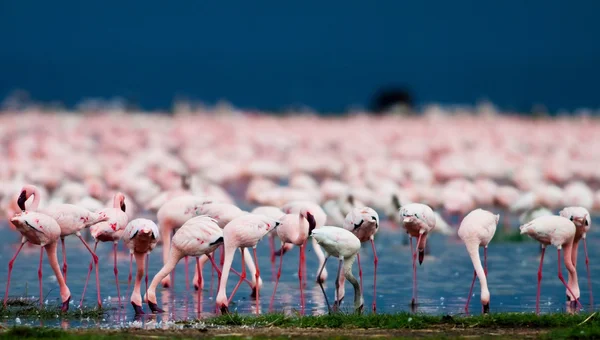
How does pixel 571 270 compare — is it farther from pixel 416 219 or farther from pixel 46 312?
pixel 46 312

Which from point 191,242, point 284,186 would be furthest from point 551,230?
point 284,186

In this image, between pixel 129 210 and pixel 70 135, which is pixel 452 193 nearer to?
pixel 129 210

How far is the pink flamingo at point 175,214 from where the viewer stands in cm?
1012

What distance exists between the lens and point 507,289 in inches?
400

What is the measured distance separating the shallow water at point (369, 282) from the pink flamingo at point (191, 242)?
0.83ft

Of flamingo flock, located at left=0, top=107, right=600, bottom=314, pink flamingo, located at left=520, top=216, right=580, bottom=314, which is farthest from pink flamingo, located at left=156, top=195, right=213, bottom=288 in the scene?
pink flamingo, located at left=520, top=216, right=580, bottom=314

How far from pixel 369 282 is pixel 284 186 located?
403 inches

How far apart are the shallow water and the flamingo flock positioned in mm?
173

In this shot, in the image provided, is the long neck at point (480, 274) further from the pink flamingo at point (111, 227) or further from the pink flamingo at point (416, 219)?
the pink flamingo at point (111, 227)

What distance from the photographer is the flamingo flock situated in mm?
8836

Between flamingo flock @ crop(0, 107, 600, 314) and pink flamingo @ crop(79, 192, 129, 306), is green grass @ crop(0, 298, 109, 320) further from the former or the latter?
pink flamingo @ crop(79, 192, 129, 306)

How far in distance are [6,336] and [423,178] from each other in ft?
39.4

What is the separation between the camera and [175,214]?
10.2 meters

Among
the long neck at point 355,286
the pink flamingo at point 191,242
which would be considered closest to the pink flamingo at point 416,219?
the long neck at point 355,286
